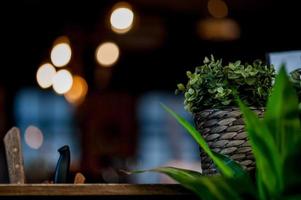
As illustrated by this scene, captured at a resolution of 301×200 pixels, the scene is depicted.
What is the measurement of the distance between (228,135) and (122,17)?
3.85 meters

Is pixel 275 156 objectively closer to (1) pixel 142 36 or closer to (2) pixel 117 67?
(1) pixel 142 36

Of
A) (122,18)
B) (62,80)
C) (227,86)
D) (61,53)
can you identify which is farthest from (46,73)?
(227,86)

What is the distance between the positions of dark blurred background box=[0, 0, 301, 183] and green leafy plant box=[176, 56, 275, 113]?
552 cm

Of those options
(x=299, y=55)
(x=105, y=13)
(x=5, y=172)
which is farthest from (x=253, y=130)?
(x=5, y=172)

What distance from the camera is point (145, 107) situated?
963 centimetres

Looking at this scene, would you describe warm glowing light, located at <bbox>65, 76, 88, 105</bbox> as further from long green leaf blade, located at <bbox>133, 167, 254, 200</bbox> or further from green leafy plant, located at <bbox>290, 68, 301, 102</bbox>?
long green leaf blade, located at <bbox>133, 167, 254, 200</bbox>

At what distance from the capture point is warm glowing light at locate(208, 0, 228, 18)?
23.5 feet

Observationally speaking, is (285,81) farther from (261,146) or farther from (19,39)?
(19,39)

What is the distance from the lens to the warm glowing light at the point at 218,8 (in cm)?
715

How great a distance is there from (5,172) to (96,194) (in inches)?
272

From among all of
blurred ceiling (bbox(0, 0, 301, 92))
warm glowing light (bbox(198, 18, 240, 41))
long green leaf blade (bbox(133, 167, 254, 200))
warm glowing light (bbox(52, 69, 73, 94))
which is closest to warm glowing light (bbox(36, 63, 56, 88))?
warm glowing light (bbox(52, 69, 73, 94))

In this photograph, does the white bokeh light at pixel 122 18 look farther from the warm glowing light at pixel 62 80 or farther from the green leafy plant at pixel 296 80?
the green leafy plant at pixel 296 80

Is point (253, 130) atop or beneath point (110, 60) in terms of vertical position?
beneath

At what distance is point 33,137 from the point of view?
9.55m
